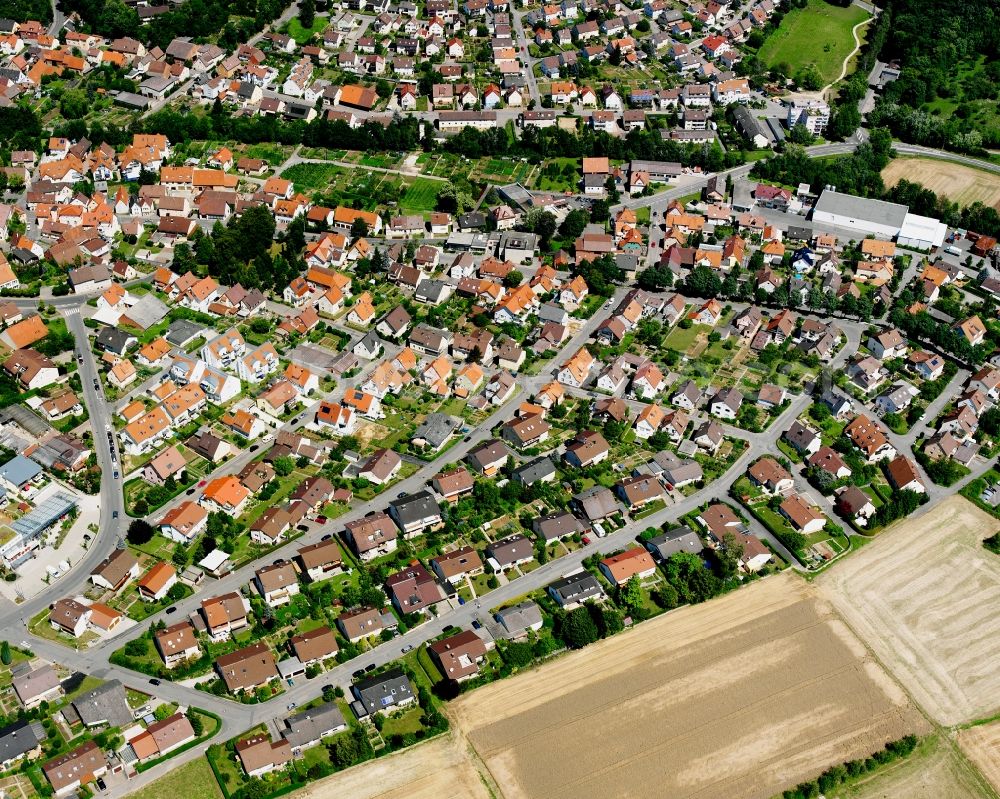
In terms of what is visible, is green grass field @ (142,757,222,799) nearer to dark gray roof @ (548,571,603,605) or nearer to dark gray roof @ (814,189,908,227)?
dark gray roof @ (548,571,603,605)

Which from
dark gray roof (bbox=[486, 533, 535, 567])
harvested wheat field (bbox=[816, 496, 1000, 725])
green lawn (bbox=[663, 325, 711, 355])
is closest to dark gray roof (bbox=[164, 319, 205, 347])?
dark gray roof (bbox=[486, 533, 535, 567])

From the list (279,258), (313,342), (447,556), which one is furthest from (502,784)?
(279,258)

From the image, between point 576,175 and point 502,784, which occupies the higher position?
point 576,175

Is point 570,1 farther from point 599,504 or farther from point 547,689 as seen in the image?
point 547,689

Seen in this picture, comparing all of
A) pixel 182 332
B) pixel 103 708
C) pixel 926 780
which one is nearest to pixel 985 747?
pixel 926 780

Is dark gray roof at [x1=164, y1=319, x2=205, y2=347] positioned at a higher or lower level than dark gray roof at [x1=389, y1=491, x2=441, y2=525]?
higher

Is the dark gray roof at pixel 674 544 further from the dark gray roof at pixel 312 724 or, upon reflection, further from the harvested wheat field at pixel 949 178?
the harvested wheat field at pixel 949 178
